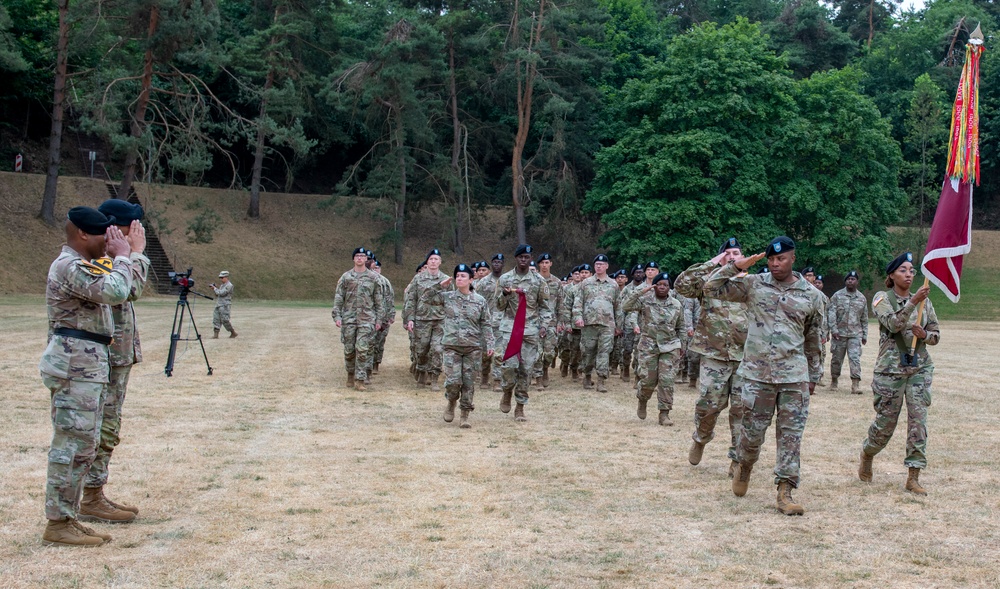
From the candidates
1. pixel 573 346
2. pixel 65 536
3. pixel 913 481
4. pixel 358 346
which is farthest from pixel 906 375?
pixel 573 346

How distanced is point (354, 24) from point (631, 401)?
139 feet

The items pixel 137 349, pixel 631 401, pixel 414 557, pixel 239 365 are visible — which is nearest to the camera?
pixel 414 557

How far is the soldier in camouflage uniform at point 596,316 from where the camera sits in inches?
618

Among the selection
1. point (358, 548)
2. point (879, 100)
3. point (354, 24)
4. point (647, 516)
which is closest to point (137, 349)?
point (358, 548)

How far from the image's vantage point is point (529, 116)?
152ft

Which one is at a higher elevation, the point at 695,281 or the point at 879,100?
the point at 879,100

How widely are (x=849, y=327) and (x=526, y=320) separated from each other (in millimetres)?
6594

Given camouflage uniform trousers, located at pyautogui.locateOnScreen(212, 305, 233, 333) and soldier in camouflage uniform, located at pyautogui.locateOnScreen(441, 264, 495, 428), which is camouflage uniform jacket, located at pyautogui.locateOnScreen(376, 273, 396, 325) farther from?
camouflage uniform trousers, located at pyautogui.locateOnScreen(212, 305, 233, 333)

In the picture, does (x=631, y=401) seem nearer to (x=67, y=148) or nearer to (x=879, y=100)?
(x=67, y=148)

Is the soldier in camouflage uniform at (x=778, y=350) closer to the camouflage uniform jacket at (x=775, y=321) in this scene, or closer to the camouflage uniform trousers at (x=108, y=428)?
the camouflage uniform jacket at (x=775, y=321)

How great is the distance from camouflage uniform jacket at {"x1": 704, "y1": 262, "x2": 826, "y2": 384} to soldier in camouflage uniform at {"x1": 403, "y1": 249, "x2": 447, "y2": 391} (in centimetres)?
794

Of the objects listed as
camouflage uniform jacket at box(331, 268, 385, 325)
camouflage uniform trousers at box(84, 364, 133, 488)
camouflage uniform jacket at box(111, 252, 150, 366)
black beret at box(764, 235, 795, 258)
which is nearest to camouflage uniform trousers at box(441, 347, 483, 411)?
camouflage uniform jacket at box(331, 268, 385, 325)

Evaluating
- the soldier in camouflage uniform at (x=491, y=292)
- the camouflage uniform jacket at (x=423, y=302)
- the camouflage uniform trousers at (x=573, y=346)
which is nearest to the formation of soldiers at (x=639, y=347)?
the soldier in camouflage uniform at (x=491, y=292)

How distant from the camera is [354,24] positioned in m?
51.5
